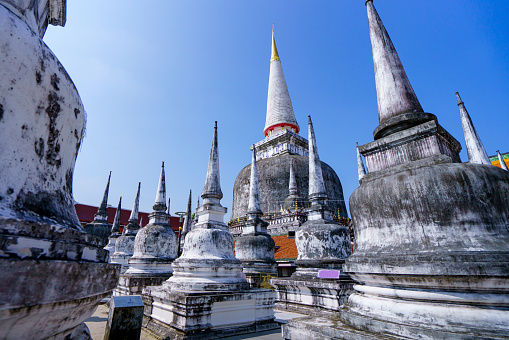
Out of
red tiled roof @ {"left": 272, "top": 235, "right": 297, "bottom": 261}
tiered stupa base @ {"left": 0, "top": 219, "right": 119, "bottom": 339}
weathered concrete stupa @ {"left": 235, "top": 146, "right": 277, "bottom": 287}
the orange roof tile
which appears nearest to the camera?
tiered stupa base @ {"left": 0, "top": 219, "right": 119, "bottom": 339}

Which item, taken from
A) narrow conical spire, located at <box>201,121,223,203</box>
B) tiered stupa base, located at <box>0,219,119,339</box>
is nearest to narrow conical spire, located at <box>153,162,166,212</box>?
narrow conical spire, located at <box>201,121,223,203</box>

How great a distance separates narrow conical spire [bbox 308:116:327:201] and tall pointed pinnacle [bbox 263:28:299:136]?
71.3ft

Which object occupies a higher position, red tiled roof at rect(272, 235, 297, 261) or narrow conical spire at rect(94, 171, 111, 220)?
narrow conical spire at rect(94, 171, 111, 220)

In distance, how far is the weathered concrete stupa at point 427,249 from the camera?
1880 mm

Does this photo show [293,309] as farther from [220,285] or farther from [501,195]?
[501,195]

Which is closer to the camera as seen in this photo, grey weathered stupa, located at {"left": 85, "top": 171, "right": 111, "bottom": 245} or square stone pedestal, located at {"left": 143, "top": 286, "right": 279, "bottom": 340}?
square stone pedestal, located at {"left": 143, "top": 286, "right": 279, "bottom": 340}

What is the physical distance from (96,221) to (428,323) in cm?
1545

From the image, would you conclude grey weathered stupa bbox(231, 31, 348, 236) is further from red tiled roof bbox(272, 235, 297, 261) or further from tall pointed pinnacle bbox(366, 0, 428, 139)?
tall pointed pinnacle bbox(366, 0, 428, 139)

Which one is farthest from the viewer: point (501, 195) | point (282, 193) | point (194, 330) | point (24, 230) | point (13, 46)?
point (282, 193)

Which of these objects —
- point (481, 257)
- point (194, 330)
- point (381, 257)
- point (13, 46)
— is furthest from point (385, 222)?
point (194, 330)

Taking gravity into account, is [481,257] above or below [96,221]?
below

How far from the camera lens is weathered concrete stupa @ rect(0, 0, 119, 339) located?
1.03 meters

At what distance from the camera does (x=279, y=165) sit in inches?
969

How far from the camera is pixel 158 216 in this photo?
7.84 m
